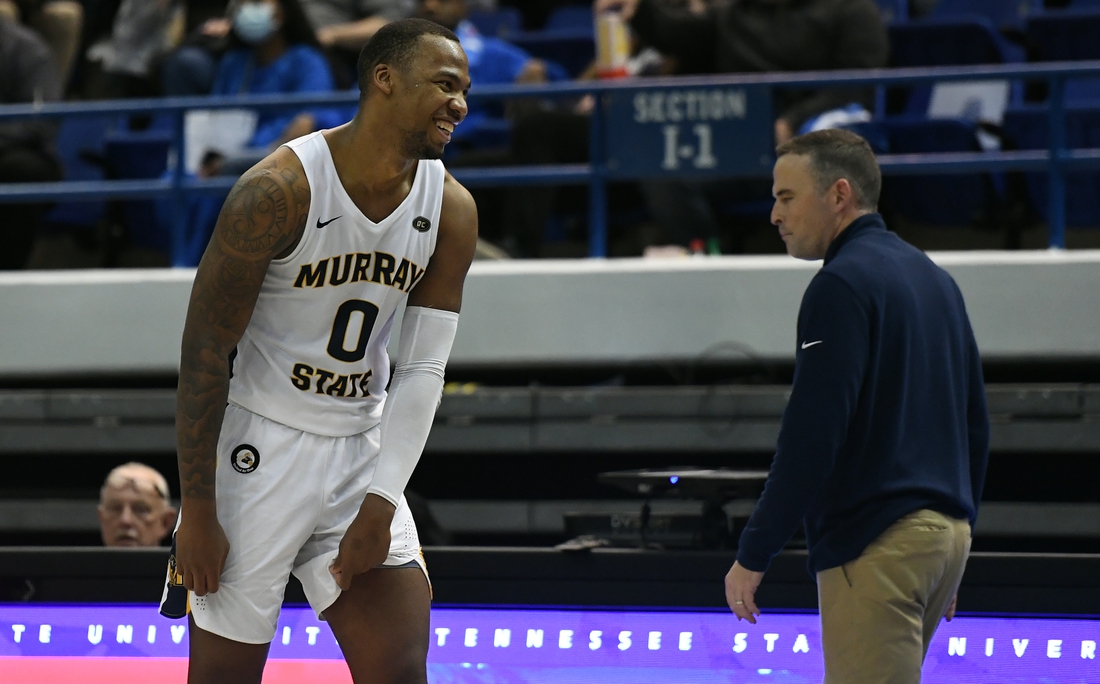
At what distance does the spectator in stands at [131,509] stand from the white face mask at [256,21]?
9.45 ft

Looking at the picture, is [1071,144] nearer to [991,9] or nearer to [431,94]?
[991,9]

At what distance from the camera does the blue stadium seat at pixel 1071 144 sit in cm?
621

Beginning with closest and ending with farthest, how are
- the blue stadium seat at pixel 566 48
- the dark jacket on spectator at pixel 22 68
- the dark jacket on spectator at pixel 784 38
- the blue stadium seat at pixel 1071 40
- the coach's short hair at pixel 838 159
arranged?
1. the coach's short hair at pixel 838 159
2. the dark jacket on spectator at pixel 784 38
3. the blue stadium seat at pixel 1071 40
4. the dark jacket on spectator at pixel 22 68
5. the blue stadium seat at pixel 566 48

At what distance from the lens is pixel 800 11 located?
6.52 metres

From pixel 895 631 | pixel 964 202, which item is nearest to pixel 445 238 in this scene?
pixel 895 631

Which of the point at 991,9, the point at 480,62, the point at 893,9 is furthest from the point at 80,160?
the point at 991,9

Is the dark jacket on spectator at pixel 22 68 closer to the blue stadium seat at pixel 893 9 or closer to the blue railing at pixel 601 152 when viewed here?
the blue railing at pixel 601 152

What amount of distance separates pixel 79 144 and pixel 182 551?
6260 mm

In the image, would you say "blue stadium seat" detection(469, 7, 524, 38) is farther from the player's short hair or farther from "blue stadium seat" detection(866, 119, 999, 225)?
the player's short hair

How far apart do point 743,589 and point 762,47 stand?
14.2 ft

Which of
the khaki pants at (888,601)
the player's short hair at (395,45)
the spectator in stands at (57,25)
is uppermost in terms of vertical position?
the spectator in stands at (57,25)

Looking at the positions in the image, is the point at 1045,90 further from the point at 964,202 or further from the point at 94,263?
the point at 94,263

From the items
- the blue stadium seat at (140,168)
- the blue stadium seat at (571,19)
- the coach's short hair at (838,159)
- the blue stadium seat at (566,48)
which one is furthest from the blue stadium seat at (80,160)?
the coach's short hair at (838,159)

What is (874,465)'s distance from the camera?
2734mm
